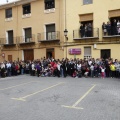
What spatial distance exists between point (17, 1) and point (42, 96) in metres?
19.2

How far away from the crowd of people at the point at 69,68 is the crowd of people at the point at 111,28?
2613 mm

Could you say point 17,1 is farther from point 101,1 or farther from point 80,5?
point 101,1

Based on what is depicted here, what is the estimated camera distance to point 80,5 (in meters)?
22.3

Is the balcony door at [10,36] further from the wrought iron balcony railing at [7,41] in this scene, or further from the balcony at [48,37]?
the balcony at [48,37]

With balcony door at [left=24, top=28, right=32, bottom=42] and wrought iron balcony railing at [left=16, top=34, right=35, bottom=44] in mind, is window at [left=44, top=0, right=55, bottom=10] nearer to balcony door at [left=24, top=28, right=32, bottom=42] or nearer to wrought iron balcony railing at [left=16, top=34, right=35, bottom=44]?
balcony door at [left=24, top=28, right=32, bottom=42]

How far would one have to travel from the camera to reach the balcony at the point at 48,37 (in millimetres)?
23703

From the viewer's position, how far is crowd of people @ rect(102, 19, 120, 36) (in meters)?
20.3

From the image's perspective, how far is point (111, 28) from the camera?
808 inches

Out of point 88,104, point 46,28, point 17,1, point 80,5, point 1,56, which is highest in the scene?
point 17,1

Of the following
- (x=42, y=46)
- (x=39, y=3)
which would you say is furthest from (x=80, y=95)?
(x=39, y=3)

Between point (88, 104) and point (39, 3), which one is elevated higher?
point (39, 3)

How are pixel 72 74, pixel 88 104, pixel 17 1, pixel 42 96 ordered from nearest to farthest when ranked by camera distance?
pixel 88 104, pixel 42 96, pixel 72 74, pixel 17 1

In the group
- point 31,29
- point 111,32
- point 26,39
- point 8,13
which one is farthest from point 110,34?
point 8,13

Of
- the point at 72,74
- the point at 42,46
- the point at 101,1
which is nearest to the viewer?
the point at 72,74
